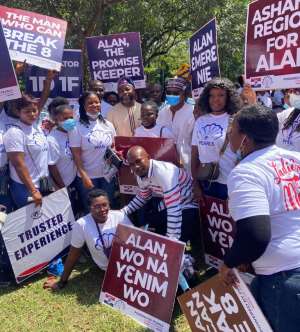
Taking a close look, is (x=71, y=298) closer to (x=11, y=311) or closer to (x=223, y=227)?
(x=11, y=311)

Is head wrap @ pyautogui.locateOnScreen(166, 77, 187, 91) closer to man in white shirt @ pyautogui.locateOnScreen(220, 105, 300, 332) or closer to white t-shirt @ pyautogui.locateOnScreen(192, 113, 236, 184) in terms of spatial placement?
white t-shirt @ pyautogui.locateOnScreen(192, 113, 236, 184)

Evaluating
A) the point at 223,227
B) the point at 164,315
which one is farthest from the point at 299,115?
the point at 164,315

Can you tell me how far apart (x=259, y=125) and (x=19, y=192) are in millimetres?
3033

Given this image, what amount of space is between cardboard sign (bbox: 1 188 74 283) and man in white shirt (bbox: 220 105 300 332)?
2708 millimetres

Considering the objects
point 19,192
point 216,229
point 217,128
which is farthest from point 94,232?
point 217,128

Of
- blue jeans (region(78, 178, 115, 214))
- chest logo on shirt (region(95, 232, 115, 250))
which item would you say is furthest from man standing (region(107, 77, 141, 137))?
chest logo on shirt (region(95, 232, 115, 250))

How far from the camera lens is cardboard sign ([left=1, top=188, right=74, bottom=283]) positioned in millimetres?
4551

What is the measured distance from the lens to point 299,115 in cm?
380

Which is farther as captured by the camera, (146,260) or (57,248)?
(57,248)

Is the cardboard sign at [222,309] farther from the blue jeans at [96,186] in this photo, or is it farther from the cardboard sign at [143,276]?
the blue jeans at [96,186]

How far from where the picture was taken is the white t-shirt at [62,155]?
4.98m

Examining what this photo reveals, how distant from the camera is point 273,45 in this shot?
4.07 m

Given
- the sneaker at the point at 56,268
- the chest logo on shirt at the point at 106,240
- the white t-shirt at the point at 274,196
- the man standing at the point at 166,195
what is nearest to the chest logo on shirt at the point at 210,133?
the man standing at the point at 166,195

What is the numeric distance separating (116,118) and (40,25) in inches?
57.0
